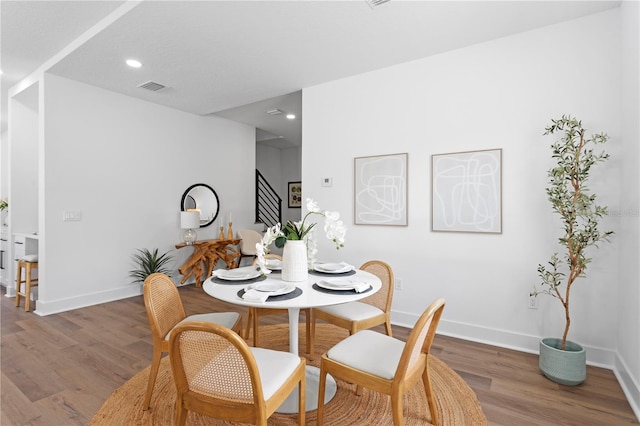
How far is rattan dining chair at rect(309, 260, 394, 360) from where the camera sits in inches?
→ 87.0

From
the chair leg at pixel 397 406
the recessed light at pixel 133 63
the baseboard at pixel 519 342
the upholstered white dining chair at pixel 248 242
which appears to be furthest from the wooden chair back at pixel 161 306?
the upholstered white dining chair at pixel 248 242

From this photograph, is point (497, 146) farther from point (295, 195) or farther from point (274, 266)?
point (295, 195)

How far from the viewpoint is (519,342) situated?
2758 millimetres

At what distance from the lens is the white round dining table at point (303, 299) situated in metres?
1.62

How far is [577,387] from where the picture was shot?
2.19 m

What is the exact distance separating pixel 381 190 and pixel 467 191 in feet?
2.80

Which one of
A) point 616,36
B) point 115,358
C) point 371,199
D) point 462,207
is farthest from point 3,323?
point 616,36

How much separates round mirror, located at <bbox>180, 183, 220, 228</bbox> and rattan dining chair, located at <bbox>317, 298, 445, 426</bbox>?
13.6 ft

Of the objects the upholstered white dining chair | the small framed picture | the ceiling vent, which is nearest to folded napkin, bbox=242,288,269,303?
the ceiling vent

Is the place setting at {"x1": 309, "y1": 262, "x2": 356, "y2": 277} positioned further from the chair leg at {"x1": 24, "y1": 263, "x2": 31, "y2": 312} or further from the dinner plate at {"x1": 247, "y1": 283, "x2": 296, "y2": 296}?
the chair leg at {"x1": 24, "y1": 263, "x2": 31, "y2": 312}

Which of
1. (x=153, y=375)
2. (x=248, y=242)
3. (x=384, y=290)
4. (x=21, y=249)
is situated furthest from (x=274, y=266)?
(x=21, y=249)

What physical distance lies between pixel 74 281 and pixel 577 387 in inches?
198

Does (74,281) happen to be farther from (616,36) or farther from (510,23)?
(616,36)

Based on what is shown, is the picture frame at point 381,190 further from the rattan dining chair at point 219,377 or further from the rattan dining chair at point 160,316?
the rattan dining chair at point 219,377
